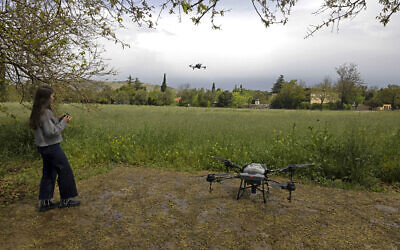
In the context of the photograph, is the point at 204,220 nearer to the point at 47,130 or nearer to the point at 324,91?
the point at 47,130

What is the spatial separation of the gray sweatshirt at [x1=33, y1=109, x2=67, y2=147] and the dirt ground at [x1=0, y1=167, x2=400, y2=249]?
4.43 ft

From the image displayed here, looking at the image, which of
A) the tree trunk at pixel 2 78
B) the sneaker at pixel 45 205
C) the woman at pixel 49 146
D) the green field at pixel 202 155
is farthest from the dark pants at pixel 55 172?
the tree trunk at pixel 2 78

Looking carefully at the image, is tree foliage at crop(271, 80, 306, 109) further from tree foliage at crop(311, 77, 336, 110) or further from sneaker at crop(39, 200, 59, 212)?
sneaker at crop(39, 200, 59, 212)

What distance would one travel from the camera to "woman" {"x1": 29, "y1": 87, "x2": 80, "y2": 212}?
403cm

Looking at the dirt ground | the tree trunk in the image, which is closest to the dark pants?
the dirt ground

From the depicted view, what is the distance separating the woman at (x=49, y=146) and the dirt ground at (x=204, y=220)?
10.7 inches

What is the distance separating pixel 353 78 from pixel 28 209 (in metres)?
61.2

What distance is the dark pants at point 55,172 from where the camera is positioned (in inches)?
164

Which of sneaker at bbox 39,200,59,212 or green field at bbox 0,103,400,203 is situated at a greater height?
green field at bbox 0,103,400,203

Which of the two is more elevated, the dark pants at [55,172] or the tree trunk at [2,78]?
the tree trunk at [2,78]

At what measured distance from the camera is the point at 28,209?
179 inches

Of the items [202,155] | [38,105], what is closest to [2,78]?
[38,105]

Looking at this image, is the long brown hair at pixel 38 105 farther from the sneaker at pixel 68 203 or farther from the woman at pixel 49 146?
the sneaker at pixel 68 203

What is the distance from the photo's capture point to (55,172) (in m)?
4.38
